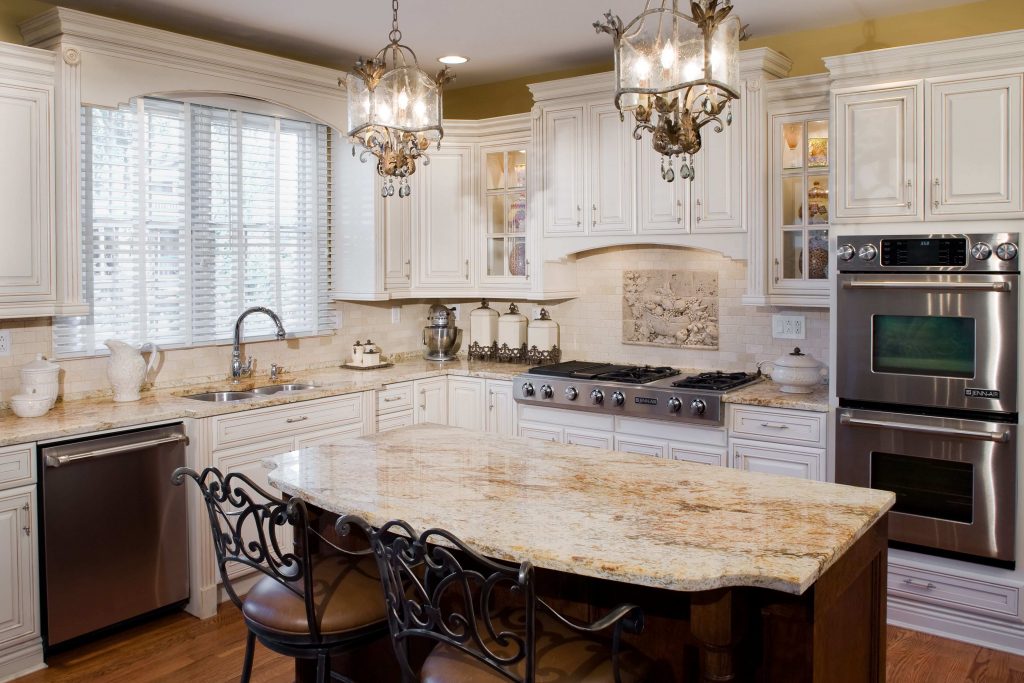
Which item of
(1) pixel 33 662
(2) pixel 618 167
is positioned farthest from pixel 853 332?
(1) pixel 33 662

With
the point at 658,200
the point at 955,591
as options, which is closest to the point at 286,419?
the point at 658,200

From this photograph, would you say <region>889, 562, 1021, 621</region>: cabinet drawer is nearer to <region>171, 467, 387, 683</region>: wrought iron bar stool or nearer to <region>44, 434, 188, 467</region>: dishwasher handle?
<region>171, 467, 387, 683</region>: wrought iron bar stool

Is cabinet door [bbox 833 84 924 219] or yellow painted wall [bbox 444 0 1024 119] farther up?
yellow painted wall [bbox 444 0 1024 119]

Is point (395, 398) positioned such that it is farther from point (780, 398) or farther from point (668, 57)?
point (668, 57)

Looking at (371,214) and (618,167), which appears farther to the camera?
(371,214)

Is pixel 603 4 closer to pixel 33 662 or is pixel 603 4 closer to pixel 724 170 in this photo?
pixel 724 170

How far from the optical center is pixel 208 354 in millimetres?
4617

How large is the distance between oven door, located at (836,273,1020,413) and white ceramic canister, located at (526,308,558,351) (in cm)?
200

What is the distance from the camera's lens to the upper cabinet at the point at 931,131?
3.44 m

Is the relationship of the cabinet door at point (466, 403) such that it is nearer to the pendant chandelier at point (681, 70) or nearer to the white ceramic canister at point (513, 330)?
the white ceramic canister at point (513, 330)

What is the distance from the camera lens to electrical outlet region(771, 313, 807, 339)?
15.0 ft

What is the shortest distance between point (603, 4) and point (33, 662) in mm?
3807

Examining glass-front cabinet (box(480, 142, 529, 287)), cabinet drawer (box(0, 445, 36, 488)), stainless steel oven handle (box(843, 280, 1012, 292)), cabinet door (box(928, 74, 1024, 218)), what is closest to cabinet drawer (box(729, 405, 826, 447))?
stainless steel oven handle (box(843, 280, 1012, 292))

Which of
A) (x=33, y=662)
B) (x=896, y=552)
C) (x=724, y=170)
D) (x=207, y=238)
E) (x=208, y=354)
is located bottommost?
(x=33, y=662)
